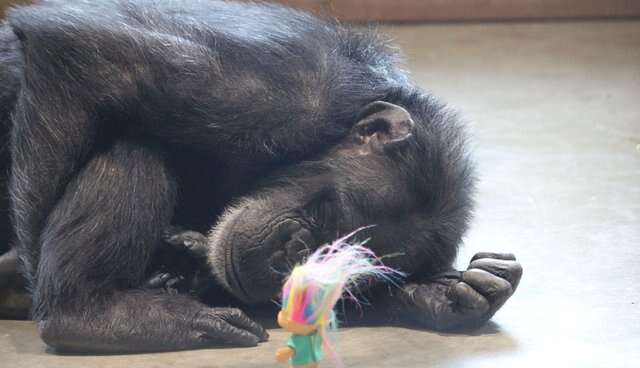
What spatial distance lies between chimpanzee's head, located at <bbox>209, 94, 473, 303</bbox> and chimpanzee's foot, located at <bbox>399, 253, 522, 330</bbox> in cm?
10

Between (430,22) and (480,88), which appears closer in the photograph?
(480,88)

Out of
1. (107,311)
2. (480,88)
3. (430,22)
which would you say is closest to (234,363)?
(107,311)

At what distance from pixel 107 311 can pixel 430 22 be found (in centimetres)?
460

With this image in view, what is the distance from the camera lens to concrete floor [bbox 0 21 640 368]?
3.12 metres

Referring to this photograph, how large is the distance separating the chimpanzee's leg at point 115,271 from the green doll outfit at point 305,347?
25.4 inches

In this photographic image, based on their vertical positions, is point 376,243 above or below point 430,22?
below

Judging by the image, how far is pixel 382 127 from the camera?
3.46 meters

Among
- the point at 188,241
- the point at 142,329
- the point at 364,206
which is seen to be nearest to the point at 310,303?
the point at 142,329

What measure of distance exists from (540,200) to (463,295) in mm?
1408

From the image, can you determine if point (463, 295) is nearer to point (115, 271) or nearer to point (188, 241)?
point (188, 241)

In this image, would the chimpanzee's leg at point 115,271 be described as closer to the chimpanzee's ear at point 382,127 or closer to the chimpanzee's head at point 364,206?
the chimpanzee's head at point 364,206

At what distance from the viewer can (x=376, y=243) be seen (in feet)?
10.9

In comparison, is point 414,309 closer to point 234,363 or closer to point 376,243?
point 376,243

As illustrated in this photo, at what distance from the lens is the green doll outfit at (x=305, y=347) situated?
2.49 meters
